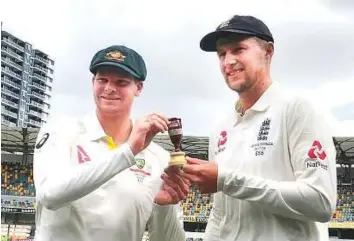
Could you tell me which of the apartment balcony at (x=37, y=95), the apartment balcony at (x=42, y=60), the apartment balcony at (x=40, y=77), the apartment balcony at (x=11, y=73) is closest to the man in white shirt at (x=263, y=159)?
the apartment balcony at (x=11, y=73)

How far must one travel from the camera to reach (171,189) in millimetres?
2398

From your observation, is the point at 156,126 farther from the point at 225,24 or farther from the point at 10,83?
the point at 10,83

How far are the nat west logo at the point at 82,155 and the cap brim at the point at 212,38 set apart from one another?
68 centimetres

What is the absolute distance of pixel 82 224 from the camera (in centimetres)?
238

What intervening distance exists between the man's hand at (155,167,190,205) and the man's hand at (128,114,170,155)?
168 millimetres

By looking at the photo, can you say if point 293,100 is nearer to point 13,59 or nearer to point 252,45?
point 252,45

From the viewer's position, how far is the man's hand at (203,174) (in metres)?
2.04

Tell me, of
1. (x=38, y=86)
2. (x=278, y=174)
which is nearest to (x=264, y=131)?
(x=278, y=174)

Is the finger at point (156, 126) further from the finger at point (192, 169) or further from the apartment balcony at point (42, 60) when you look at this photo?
the apartment balcony at point (42, 60)

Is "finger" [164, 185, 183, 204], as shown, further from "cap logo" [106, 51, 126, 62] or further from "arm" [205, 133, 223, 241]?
"cap logo" [106, 51, 126, 62]

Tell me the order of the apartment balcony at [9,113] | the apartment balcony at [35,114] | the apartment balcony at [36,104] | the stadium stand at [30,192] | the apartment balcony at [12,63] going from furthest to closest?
the apartment balcony at [36,104] → the apartment balcony at [35,114] → the apartment balcony at [9,113] → the apartment balcony at [12,63] → the stadium stand at [30,192]

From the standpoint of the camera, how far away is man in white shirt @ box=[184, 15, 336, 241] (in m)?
1.97

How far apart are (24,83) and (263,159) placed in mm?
82169

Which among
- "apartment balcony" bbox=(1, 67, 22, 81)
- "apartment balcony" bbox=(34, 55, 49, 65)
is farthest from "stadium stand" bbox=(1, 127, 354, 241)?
"apartment balcony" bbox=(34, 55, 49, 65)
